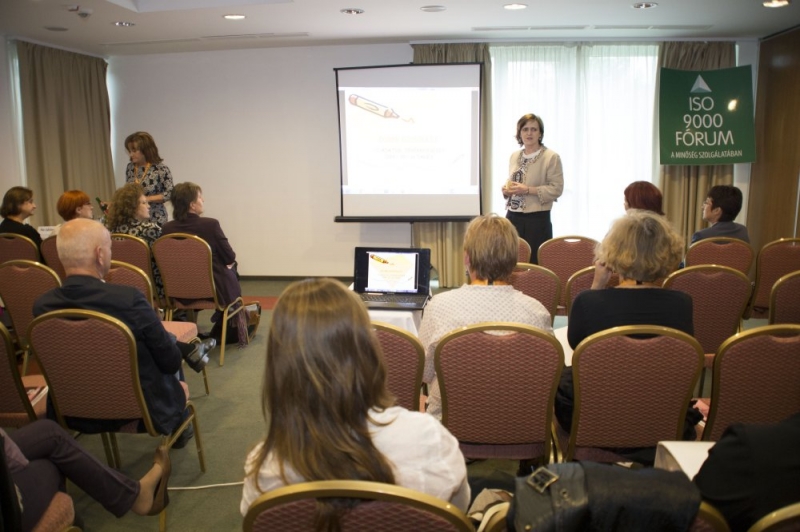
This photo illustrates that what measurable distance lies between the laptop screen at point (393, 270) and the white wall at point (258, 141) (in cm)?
365

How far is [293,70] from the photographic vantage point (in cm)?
715

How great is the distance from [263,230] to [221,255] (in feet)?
9.92

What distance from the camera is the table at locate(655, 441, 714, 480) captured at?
1.58 m

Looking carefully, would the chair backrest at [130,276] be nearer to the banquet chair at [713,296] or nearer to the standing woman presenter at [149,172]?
the standing woman presenter at [149,172]

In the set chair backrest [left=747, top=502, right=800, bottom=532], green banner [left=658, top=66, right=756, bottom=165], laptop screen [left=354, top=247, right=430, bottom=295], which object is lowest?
chair backrest [left=747, top=502, right=800, bottom=532]

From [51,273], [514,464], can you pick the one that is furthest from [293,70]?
[514,464]

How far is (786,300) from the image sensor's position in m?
3.12

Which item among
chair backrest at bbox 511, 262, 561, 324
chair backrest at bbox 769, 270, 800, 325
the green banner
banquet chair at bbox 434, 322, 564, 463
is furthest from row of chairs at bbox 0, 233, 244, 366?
the green banner

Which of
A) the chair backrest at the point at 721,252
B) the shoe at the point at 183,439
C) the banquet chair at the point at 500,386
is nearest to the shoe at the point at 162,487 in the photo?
the shoe at the point at 183,439

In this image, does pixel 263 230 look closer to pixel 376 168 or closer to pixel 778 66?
pixel 376 168

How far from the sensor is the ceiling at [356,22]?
507 centimetres

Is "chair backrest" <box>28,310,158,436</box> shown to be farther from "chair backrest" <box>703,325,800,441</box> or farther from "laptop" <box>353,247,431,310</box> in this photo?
"chair backrest" <box>703,325,800,441</box>

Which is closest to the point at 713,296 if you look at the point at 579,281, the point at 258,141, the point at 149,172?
the point at 579,281

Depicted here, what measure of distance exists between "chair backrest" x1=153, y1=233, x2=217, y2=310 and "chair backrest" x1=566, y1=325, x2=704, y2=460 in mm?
2919
